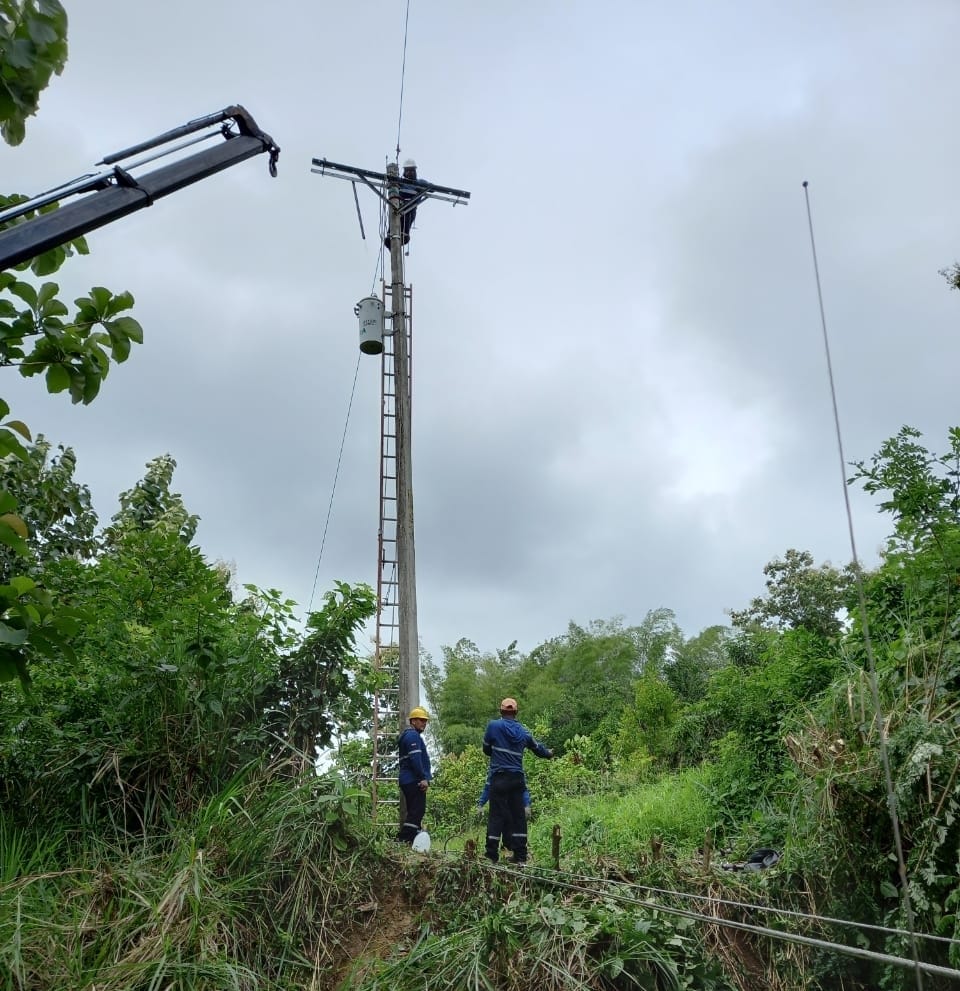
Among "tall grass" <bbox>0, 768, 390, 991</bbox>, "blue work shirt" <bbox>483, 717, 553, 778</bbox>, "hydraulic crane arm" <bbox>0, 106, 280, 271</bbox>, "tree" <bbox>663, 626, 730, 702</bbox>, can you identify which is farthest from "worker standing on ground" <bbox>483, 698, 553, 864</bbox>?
"tree" <bbox>663, 626, 730, 702</bbox>

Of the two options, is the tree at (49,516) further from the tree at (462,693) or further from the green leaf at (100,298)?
the tree at (462,693)

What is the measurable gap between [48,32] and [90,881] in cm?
523

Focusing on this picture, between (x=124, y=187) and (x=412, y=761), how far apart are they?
624 centimetres

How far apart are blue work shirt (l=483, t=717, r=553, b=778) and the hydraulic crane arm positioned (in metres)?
5.63

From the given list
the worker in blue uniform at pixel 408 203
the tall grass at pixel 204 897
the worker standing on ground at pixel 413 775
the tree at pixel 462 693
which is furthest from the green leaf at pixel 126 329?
the tree at pixel 462 693

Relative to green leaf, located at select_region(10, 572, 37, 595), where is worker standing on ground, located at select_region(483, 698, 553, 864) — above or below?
above

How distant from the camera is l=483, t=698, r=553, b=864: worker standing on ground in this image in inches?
343

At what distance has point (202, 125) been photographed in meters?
5.53

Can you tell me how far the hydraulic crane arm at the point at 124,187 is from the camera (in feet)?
13.2

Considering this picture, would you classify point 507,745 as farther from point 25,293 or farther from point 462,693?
point 462,693

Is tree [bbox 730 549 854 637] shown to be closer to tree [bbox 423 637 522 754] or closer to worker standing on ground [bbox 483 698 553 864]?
tree [bbox 423 637 522 754]

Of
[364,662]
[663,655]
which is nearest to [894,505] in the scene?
[364,662]

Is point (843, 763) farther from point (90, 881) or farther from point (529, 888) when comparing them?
point (90, 881)

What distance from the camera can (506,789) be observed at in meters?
8.82
